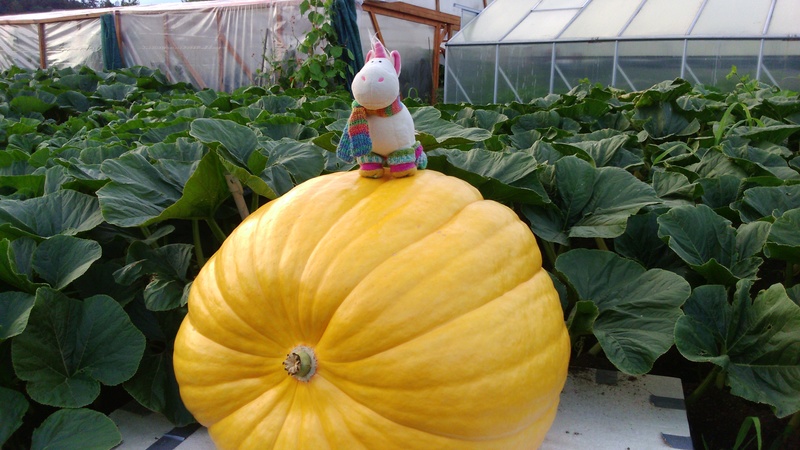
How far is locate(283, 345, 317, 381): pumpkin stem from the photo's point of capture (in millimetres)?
1082

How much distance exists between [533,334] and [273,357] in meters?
0.50

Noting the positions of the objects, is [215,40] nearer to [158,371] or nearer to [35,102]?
[35,102]

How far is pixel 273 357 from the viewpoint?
1.17 metres

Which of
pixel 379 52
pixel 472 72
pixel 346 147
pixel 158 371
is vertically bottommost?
pixel 472 72

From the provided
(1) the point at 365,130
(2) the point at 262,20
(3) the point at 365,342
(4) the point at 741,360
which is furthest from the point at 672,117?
(2) the point at 262,20

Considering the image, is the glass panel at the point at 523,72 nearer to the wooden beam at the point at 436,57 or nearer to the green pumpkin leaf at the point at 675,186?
the wooden beam at the point at 436,57

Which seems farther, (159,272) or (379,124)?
(159,272)

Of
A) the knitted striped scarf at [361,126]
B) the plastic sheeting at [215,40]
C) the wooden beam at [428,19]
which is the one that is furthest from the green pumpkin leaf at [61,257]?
the wooden beam at [428,19]

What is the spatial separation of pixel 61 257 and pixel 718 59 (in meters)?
9.05

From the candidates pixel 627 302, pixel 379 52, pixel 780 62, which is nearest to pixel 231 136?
pixel 379 52

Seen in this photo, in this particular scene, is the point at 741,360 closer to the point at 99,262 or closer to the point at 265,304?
the point at 265,304

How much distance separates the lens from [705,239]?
169 cm

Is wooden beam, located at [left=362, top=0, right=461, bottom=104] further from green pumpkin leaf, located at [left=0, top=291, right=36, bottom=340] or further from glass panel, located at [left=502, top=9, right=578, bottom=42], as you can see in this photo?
green pumpkin leaf, located at [left=0, top=291, right=36, bottom=340]

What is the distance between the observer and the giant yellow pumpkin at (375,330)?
3.51 ft
